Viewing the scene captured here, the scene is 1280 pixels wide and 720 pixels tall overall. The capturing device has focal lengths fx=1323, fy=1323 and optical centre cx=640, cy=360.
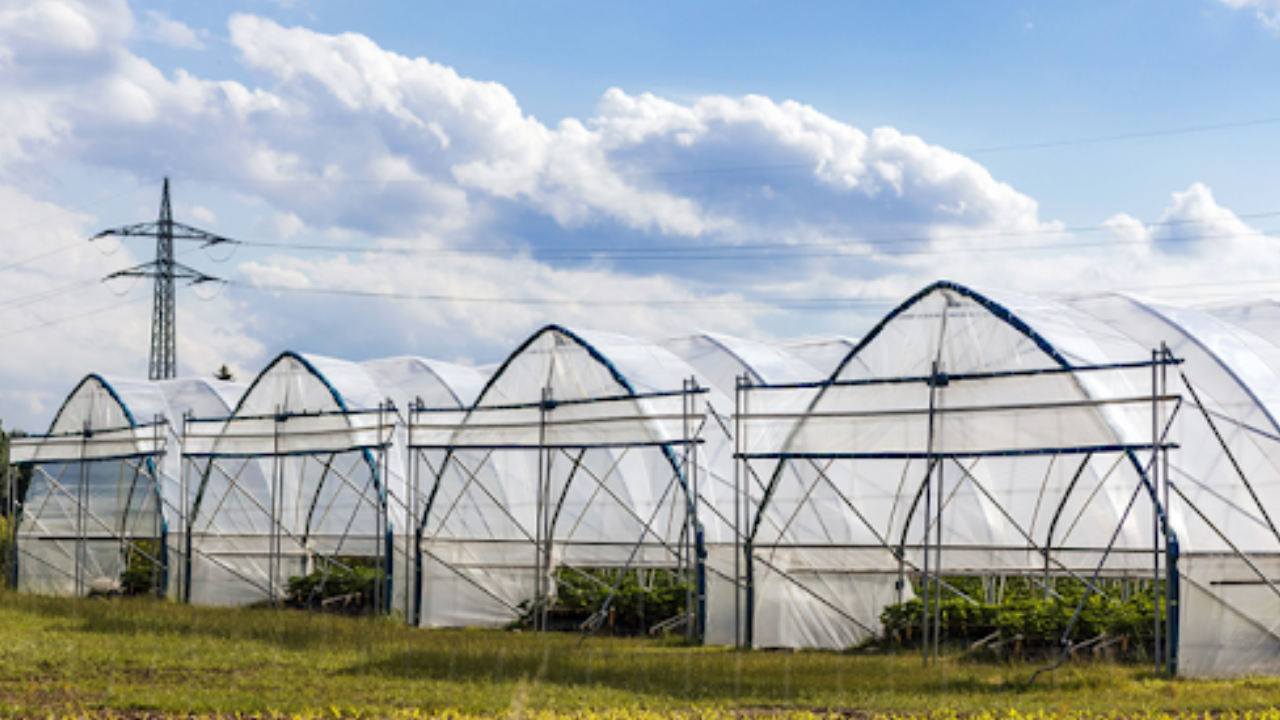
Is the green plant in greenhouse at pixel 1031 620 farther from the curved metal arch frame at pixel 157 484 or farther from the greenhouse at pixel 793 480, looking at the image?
the curved metal arch frame at pixel 157 484

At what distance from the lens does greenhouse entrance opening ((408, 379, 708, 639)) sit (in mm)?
26109

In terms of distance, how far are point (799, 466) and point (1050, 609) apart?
5398mm

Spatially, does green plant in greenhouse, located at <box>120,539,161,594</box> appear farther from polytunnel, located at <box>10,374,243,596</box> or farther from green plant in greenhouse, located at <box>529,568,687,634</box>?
green plant in greenhouse, located at <box>529,568,687,634</box>

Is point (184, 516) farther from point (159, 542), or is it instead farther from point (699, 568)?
point (699, 568)

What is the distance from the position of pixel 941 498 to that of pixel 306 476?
18.9 m

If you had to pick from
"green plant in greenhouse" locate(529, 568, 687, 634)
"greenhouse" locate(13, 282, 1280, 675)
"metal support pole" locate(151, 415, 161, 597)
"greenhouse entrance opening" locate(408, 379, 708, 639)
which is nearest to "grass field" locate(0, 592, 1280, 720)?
"greenhouse" locate(13, 282, 1280, 675)

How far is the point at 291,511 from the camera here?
116ft

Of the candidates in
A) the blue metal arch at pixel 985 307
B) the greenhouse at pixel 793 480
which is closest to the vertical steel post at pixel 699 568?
the greenhouse at pixel 793 480

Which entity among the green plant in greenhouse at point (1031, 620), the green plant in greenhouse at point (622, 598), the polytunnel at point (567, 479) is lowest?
the green plant in greenhouse at point (622, 598)

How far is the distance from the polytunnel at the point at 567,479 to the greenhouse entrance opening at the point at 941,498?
192 cm

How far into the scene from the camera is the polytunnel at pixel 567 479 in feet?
86.0

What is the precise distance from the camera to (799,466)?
25141mm

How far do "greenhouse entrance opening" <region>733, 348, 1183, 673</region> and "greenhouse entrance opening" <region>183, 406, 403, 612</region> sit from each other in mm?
9725

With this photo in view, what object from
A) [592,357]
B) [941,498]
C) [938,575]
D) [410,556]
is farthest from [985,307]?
[410,556]
